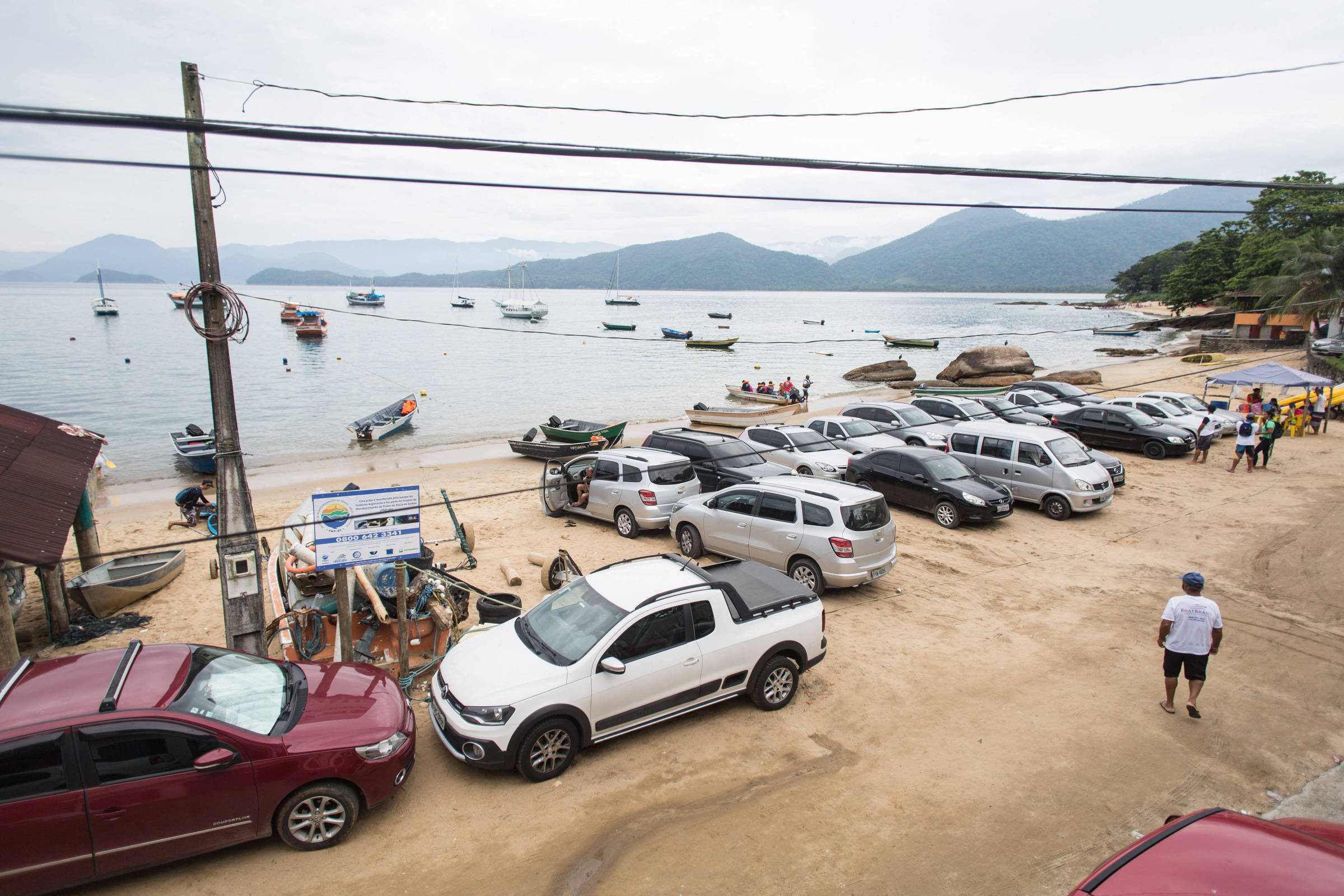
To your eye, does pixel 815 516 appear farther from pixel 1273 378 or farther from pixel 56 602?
pixel 1273 378

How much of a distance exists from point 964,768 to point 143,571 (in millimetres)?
12938

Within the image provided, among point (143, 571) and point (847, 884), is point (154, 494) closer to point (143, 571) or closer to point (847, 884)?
point (143, 571)

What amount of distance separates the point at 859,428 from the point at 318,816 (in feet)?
55.3

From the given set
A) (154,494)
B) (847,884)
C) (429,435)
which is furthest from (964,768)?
(429,435)

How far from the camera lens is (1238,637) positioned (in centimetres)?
950

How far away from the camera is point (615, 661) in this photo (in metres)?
6.44

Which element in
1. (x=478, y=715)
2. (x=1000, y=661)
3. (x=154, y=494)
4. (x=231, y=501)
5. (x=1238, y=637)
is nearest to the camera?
(x=478, y=715)

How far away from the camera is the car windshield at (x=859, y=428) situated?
1969 centimetres

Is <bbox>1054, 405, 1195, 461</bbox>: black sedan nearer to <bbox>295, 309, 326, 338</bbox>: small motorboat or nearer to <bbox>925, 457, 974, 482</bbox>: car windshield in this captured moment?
<bbox>925, 457, 974, 482</bbox>: car windshield

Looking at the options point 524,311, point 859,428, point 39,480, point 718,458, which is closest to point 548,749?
point 39,480

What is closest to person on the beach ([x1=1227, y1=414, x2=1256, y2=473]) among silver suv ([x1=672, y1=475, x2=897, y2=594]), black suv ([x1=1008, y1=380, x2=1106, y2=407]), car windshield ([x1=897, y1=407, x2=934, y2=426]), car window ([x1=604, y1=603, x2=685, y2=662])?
black suv ([x1=1008, y1=380, x2=1106, y2=407])

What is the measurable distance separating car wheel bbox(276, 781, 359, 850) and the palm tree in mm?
54963

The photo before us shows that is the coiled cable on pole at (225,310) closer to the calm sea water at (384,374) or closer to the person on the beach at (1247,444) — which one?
the calm sea water at (384,374)

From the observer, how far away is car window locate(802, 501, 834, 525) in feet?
35.1
